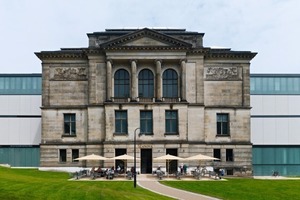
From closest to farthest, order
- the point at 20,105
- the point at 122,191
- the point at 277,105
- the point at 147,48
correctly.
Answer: the point at 122,191 < the point at 147,48 < the point at 277,105 < the point at 20,105

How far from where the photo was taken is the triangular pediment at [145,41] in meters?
73.7

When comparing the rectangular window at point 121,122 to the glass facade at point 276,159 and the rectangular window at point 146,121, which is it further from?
the glass facade at point 276,159

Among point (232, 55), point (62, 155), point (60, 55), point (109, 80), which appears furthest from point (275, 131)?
point (60, 55)

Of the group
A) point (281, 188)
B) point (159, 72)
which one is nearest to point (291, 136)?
point (159, 72)

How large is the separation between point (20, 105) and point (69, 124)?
82.1 feet

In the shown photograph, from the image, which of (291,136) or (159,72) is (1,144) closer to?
(159,72)

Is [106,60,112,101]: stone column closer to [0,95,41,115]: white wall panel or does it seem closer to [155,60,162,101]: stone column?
[155,60,162,101]: stone column

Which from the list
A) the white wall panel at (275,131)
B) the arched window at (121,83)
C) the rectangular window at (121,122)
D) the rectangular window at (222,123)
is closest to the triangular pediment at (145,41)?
the arched window at (121,83)

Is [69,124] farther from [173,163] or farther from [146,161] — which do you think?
[173,163]

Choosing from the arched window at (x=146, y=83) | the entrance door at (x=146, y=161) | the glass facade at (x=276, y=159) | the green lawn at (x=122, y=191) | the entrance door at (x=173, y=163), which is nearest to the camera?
the green lawn at (x=122, y=191)

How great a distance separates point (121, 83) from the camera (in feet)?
250

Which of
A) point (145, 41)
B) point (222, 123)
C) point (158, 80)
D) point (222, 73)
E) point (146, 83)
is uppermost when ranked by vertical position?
point (145, 41)

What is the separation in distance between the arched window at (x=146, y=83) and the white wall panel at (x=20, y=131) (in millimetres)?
29711

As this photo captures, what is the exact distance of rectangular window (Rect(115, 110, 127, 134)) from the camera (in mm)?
74312
